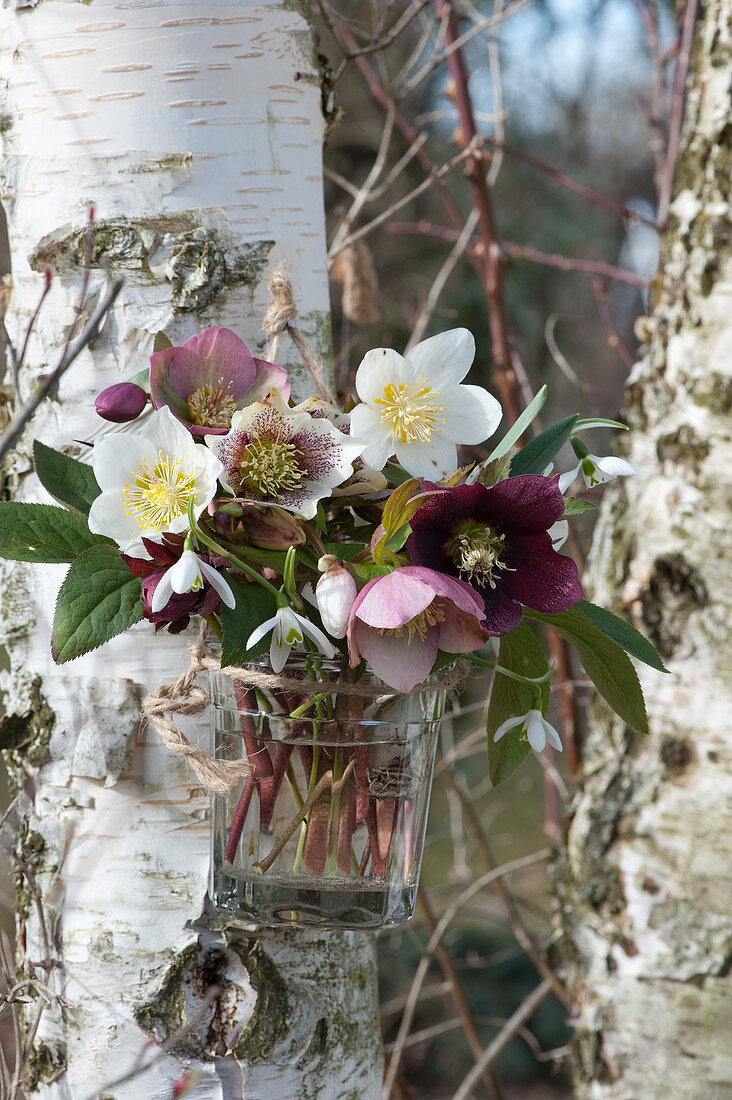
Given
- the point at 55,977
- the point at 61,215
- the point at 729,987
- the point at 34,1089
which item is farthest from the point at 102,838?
the point at 729,987

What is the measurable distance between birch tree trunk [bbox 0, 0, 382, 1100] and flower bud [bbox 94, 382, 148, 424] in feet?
0.38

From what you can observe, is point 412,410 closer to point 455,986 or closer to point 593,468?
point 593,468

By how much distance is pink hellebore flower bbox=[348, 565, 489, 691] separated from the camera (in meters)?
0.55

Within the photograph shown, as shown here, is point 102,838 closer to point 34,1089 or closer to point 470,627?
point 34,1089

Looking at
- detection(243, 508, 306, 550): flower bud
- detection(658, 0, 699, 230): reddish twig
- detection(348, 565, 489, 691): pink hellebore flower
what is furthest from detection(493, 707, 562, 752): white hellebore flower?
detection(658, 0, 699, 230): reddish twig

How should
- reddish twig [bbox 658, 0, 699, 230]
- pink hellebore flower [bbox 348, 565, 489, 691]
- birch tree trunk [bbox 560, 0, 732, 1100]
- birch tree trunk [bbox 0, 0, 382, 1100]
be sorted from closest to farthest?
pink hellebore flower [bbox 348, 565, 489, 691] < birch tree trunk [bbox 0, 0, 382, 1100] < birch tree trunk [bbox 560, 0, 732, 1100] < reddish twig [bbox 658, 0, 699, 230]

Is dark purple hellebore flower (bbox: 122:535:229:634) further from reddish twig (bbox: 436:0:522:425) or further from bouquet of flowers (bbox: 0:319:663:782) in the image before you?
reddish twig (bbox: 436:0:522:425)

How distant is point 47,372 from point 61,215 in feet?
0.44

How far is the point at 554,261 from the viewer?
1888mm

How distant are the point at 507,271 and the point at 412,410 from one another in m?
3.43

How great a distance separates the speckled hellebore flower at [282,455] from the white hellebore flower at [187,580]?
2.5 inches

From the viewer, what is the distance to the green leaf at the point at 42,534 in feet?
2.07

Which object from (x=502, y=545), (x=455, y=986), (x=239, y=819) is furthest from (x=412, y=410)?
Answer: (x=455, y=986)

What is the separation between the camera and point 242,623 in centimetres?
60
